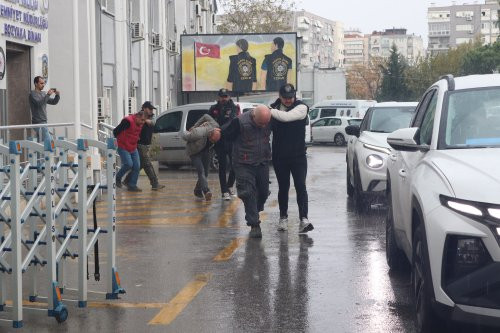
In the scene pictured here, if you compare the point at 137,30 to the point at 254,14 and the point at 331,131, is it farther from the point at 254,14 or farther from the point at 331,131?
the point at 254,14

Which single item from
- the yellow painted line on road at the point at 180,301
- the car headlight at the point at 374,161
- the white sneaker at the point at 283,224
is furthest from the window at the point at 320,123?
the yellow painted line on road at the point at 180,301

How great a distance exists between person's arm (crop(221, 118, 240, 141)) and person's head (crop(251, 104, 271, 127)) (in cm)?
22

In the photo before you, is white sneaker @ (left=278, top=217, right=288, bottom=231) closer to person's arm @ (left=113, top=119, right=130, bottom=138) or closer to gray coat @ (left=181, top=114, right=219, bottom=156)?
gray coat @ (left=181, top=114, right=219, bottom=156)

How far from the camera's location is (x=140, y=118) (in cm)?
1786

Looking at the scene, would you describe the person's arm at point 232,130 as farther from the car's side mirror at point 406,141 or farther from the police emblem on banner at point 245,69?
the police emblem on banner at point 245,69

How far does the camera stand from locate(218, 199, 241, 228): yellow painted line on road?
512 inches

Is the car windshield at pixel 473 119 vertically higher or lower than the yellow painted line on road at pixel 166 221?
higher

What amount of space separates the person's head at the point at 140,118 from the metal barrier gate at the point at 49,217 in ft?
32.2

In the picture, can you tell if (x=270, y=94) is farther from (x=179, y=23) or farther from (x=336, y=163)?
(x=336, y=163)

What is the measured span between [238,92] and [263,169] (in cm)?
3127

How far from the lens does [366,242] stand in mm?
10984

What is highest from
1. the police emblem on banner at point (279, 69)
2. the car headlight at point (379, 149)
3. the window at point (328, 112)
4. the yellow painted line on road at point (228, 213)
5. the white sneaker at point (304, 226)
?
the police emblem on banner at point (279, 69)

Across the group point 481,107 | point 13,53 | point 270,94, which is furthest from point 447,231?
point 270,94

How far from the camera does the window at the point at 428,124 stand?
24.4 feet
